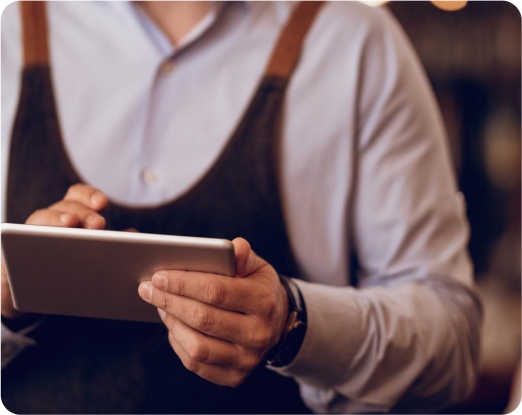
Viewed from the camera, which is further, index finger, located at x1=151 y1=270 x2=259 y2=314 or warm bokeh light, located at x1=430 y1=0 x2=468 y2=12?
warm bokeh light, located at x1=430 y1=0 x2=468 y2=12

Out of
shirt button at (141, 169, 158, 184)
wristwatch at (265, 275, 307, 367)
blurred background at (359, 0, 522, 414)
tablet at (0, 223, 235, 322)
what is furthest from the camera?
blurred background at (359, 0, 522, 414)

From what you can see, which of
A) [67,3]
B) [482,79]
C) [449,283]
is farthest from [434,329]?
[482,79]

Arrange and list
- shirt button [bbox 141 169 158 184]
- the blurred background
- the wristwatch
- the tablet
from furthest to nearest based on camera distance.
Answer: the blurred background < shirt button [bbox 141 169 158 184] < the wristwatch < the tablet

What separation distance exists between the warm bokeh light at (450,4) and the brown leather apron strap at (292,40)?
55.3 inches

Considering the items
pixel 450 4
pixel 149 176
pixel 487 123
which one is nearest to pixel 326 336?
pixel 149 176

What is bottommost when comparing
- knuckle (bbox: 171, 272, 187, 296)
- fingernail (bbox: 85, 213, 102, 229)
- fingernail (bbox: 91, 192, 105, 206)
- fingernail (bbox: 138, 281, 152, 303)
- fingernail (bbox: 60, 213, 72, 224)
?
fingernail (bbox: 138, 281, 152, 303)

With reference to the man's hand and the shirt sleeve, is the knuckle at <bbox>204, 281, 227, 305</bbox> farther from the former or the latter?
the shirt sleeve

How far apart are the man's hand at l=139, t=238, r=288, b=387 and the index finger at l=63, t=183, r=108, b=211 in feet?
0.33

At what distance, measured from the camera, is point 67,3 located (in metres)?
0.67

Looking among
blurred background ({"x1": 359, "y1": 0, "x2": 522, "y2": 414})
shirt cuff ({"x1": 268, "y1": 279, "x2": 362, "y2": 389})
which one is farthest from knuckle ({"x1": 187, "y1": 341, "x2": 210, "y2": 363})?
blurred background ({"x1": 359, "y1": 0, "x2": 522, "y2": 414})

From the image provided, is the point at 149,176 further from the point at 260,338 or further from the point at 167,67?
the point at 260,338

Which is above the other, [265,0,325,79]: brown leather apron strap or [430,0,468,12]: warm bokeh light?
[265,0,325,79]: brown leather apron strap

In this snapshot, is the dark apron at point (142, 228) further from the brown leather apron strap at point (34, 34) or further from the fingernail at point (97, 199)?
the fingernail at point (97, 199)

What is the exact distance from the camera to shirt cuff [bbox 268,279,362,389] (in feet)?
1.63
